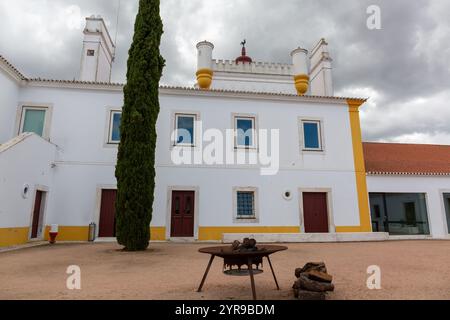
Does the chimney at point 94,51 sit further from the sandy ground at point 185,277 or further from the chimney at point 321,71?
the chimney at point 321,71

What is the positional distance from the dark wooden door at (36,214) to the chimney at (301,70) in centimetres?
1420

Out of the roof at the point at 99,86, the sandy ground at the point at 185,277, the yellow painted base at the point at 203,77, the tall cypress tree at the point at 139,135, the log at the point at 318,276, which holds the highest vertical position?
the yellow painted base at the point at 203,77

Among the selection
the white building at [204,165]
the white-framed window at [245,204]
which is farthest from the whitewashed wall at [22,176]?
the white-framed window at [245,204]

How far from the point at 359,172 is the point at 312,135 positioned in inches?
110

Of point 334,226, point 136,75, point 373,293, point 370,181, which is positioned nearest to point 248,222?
point 334,226

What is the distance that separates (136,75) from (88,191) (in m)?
5.18

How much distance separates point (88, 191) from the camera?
39.3 feet

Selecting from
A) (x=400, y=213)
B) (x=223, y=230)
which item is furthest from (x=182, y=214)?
(x=400, y=213)

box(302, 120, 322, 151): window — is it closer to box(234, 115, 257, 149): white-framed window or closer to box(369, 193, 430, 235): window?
box(234, 115, 257, 149): white-framed window

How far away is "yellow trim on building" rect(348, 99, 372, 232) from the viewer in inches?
534

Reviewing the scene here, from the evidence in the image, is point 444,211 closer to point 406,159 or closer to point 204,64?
point 406,159

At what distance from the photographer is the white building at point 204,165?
1182 cm
